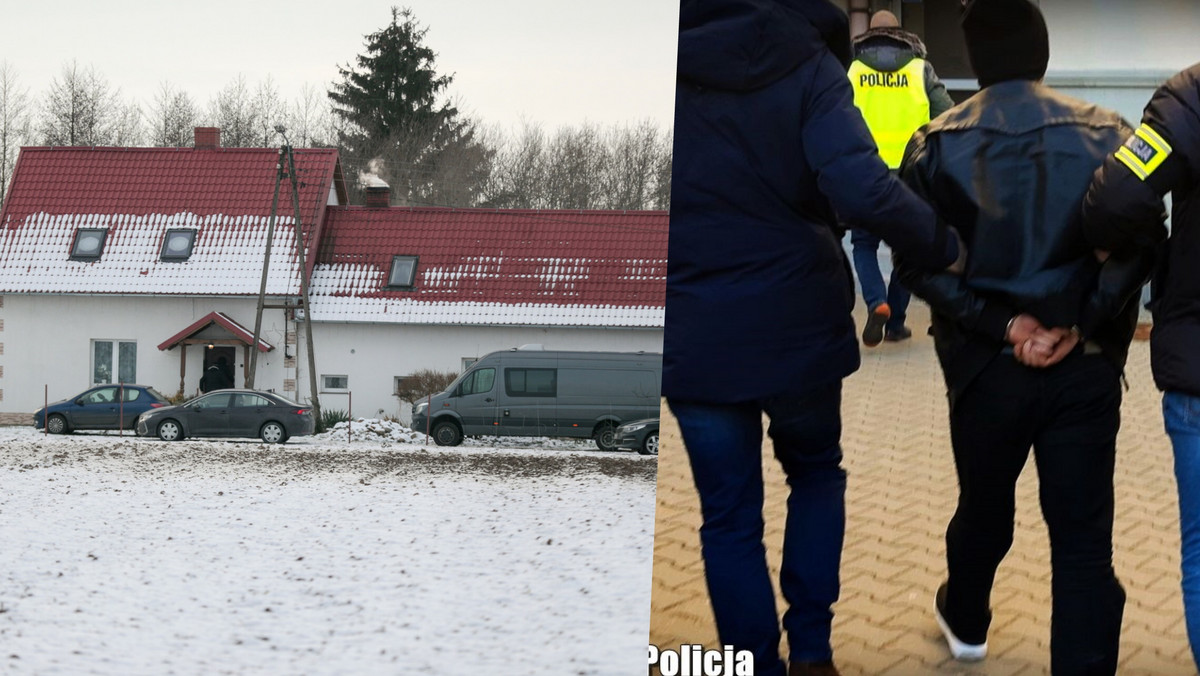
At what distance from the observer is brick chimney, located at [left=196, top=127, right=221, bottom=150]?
13.7ft

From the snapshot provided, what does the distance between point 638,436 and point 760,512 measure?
1.57 metres

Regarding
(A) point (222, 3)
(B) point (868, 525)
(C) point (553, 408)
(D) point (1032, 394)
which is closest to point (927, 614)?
(B) point (868, 525)

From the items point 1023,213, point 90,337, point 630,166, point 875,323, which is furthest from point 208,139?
point 1023,213

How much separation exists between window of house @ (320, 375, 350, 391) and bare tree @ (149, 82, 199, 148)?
38.1 inches

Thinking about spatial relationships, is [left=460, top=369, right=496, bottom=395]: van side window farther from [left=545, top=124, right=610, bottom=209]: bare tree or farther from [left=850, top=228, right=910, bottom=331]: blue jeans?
[left=850, top=228, right=910, bottom=331]: blue jeans

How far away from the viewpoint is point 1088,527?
7.20ft

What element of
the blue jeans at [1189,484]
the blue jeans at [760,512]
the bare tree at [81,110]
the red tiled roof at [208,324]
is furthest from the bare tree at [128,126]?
the blue jeans at [1189,484]

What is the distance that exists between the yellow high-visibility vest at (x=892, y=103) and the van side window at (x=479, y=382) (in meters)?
1.82

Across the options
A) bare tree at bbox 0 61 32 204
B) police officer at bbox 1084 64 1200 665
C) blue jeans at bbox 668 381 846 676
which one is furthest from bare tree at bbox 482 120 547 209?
police officer at bbox 1084 64 1200 665

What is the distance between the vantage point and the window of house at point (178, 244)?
12.7ft

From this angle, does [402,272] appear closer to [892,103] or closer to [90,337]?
[90,337]

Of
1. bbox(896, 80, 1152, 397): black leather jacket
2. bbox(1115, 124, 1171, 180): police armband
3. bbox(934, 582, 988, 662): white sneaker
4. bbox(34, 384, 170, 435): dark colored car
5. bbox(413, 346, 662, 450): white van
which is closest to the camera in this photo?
bbox(1115, 124, 1171, 180): police armband

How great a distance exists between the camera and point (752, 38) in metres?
2.29

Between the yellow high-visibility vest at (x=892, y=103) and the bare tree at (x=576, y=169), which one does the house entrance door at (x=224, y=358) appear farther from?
the yellow high-visibility vest at (x=892, y=103)
